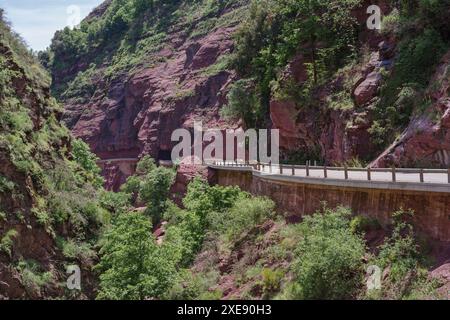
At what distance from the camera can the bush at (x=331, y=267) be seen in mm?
20562

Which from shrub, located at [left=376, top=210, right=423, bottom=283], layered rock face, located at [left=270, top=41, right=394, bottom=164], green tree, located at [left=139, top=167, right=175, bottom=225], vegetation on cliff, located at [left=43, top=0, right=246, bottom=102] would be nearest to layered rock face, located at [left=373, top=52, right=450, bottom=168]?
layered rock face, located at [left=270, top=41, right=394, bottom=164]

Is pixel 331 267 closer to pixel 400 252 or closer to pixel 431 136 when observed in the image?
pixel 400 252

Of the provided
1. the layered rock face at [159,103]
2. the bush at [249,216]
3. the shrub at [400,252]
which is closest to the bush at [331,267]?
the shrub at [400,252]

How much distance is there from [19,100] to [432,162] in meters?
25.4

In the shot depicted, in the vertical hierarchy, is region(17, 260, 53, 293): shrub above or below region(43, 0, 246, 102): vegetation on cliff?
below

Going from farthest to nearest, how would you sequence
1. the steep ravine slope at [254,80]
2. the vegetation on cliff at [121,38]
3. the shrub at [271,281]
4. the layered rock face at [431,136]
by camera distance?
the vegetation on cliff at [121,38], the steep ravine slope at [254,80], the layered rock face at [431,136], the shrub at [271,281]

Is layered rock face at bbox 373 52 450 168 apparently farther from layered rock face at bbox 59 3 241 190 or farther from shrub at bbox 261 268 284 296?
layered rock face at bbox 59 3 241 190

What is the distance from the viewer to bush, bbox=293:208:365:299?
20.6m

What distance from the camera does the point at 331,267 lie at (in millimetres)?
20578

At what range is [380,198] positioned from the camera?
2286 centimetres

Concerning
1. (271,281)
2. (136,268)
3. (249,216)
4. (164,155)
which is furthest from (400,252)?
(164,155)

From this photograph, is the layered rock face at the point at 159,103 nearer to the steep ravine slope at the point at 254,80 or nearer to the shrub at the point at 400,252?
the steep ravine slope at the point at 254,80

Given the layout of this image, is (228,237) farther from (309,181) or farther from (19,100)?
(19,100)

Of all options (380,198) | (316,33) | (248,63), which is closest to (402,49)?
(316,33)
